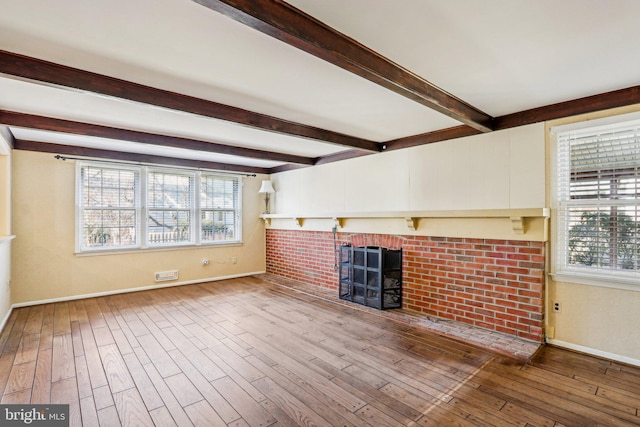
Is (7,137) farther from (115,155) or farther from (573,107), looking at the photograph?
(573,107)

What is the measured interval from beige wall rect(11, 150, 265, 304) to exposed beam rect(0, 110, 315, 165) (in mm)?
1512

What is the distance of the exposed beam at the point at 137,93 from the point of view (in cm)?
210

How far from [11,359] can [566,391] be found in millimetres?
4631

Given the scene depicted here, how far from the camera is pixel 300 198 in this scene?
19.7 ft

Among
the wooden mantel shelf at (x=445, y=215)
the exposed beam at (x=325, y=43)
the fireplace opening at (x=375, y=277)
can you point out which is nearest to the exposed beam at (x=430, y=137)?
the wooden mantel shelf at (x=445, y=215)

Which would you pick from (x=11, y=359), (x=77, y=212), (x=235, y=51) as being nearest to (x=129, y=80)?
(x=235, y=51)

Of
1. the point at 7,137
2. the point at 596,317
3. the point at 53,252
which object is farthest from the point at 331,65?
the point at 53,252

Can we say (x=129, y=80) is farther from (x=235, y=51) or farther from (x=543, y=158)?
(x=543, y=158)

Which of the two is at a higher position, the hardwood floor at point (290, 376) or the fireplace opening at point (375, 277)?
the fireplace opening at point (375, 277)

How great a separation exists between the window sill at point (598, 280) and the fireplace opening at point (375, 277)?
1754mm

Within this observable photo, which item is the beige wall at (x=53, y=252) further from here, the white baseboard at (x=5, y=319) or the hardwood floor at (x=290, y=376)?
the hardwood floor at (x=290, y=376)

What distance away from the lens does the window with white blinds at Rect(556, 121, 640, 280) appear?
8.82 feet

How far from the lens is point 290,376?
2.52m

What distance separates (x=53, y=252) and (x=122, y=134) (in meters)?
2.25
